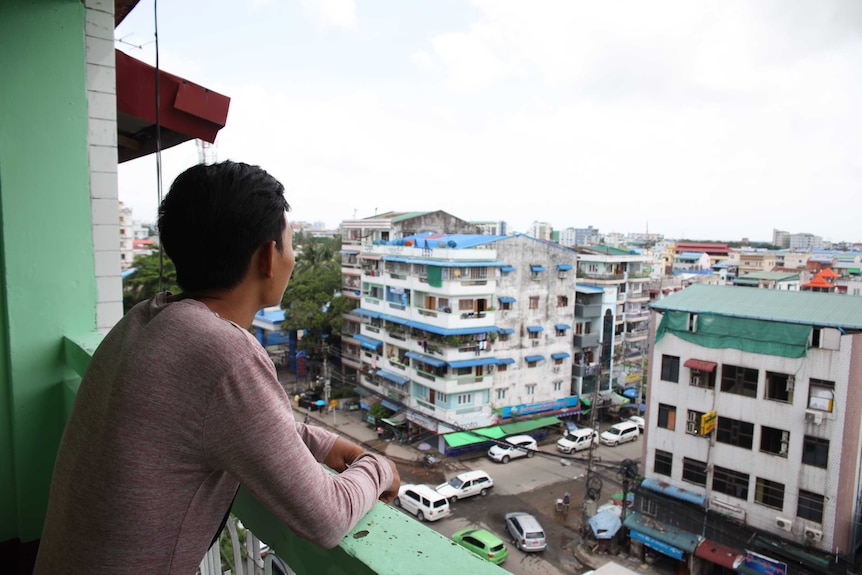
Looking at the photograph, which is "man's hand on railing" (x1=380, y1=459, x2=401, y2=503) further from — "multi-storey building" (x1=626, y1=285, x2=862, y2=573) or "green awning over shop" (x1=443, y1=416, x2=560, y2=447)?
"green awning over shop" (x1=443, y1=416, x2=560, y2=447)

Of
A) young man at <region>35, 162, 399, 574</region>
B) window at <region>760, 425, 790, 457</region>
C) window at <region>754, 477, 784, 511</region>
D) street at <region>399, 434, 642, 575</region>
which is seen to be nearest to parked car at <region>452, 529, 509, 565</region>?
street at <region>399, 434, 642, 575</region>

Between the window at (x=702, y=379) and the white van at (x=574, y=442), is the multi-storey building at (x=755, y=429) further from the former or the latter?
the white van at (x=574, y=442)

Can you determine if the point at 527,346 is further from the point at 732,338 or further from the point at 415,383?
the point at 732,338

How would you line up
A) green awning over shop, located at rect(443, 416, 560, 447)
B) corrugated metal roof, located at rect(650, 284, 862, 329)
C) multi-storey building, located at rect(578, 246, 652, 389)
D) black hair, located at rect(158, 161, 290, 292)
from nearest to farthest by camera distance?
black hair, located at rect(158, 161, 290, 292) < corrugated metal roof, located at rect(650, 284, 862, 329) < green awning over shop, located at rect(443, 416, 560, 447) < multi-storey building, located at rect(578, 246, 652, 389)

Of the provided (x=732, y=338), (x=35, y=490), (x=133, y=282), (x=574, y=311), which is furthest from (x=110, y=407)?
(x=574, y=311)

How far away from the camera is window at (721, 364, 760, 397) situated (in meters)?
8.43

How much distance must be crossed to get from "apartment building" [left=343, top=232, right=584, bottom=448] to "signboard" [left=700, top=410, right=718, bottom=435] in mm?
5419

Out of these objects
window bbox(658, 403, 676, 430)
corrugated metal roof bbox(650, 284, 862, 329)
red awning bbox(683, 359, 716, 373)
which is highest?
corrugated metal roof bbox(650, 284, 862, 329)

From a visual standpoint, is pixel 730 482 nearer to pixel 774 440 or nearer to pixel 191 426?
pixel 774 440

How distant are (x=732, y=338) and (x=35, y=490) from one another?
29.2 feet

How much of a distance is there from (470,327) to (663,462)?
5.16 meters

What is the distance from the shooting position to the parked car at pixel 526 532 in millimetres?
9336

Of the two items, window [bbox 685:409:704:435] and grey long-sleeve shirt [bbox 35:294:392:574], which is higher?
grey long-sleeve shirt [bbox 35:294:392:574]

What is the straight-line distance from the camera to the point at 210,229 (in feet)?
2.33
